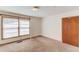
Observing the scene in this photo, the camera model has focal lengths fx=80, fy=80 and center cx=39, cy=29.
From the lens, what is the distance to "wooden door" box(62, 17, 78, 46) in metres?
1.18

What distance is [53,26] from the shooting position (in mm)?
1297

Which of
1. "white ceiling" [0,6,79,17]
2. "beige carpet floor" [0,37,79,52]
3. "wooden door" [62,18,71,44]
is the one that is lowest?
"beige carpet floor" [0,37,79,52]

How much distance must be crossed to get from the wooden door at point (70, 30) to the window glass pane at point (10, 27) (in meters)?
0.74

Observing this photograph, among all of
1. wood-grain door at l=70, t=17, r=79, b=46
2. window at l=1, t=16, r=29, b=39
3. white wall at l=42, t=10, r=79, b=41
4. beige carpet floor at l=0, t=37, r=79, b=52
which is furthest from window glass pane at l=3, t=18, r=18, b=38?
wood-grain door at l=70, t=17, r=79, b=46

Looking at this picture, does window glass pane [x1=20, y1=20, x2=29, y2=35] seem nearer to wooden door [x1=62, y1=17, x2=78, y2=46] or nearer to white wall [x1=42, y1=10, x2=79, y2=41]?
white wall [x1=42, y1=10, x2=79, y2=41]

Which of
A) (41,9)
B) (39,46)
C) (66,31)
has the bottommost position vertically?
(39,46)

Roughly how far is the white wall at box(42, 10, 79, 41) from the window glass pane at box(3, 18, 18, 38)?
1.45ft

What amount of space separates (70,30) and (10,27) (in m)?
0.91

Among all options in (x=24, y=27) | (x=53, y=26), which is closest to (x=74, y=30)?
(x=53, y=26)

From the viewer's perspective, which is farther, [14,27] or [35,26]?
[35,26]

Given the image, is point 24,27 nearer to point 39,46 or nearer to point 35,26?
point 35,26

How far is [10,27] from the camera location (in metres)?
1.18

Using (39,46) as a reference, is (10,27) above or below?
above
